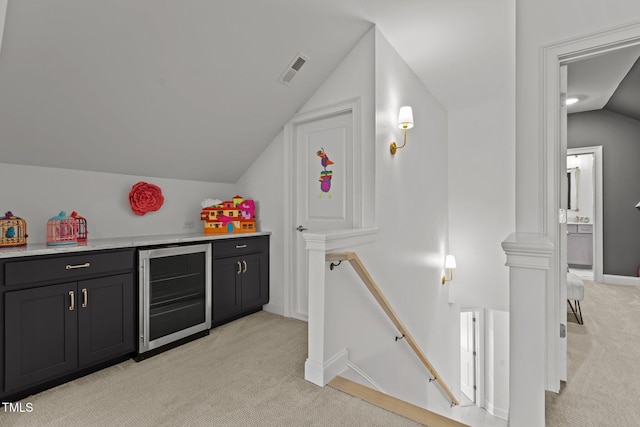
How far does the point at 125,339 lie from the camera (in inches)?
91.2

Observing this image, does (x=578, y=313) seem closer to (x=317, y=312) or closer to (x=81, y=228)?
(x=317, y=312)

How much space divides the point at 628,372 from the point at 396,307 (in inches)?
65.0

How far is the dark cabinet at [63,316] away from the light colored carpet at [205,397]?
0.17 meters

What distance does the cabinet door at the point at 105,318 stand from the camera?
6.93 ft

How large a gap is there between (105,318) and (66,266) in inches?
18.6

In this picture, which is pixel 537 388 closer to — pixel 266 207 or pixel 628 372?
pixel 628 372

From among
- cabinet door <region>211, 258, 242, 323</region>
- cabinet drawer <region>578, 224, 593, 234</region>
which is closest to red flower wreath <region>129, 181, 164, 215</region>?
cabinet door <region>211, 258, 242, 323</region>

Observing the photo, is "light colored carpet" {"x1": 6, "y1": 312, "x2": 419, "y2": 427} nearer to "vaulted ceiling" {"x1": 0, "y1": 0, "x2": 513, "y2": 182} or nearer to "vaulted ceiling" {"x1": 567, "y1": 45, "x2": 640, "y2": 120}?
"vaulted ceiling" {"x1": 0, "y1": 0, "x2": 513, "y2": 182}

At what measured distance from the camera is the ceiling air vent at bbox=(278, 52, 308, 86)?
2.79m

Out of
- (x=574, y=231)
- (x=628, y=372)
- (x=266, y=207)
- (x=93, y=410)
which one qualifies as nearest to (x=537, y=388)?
(x=628, y=372)

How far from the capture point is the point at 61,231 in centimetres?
228

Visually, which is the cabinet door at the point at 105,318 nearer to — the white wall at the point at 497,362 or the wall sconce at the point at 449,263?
the wall sconce at the point at 449,263

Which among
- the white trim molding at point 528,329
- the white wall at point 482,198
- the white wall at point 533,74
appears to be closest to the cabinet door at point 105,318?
the white trim molding at point 528,329

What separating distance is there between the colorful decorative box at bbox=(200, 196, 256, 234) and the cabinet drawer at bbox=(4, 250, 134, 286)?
3.46ft
